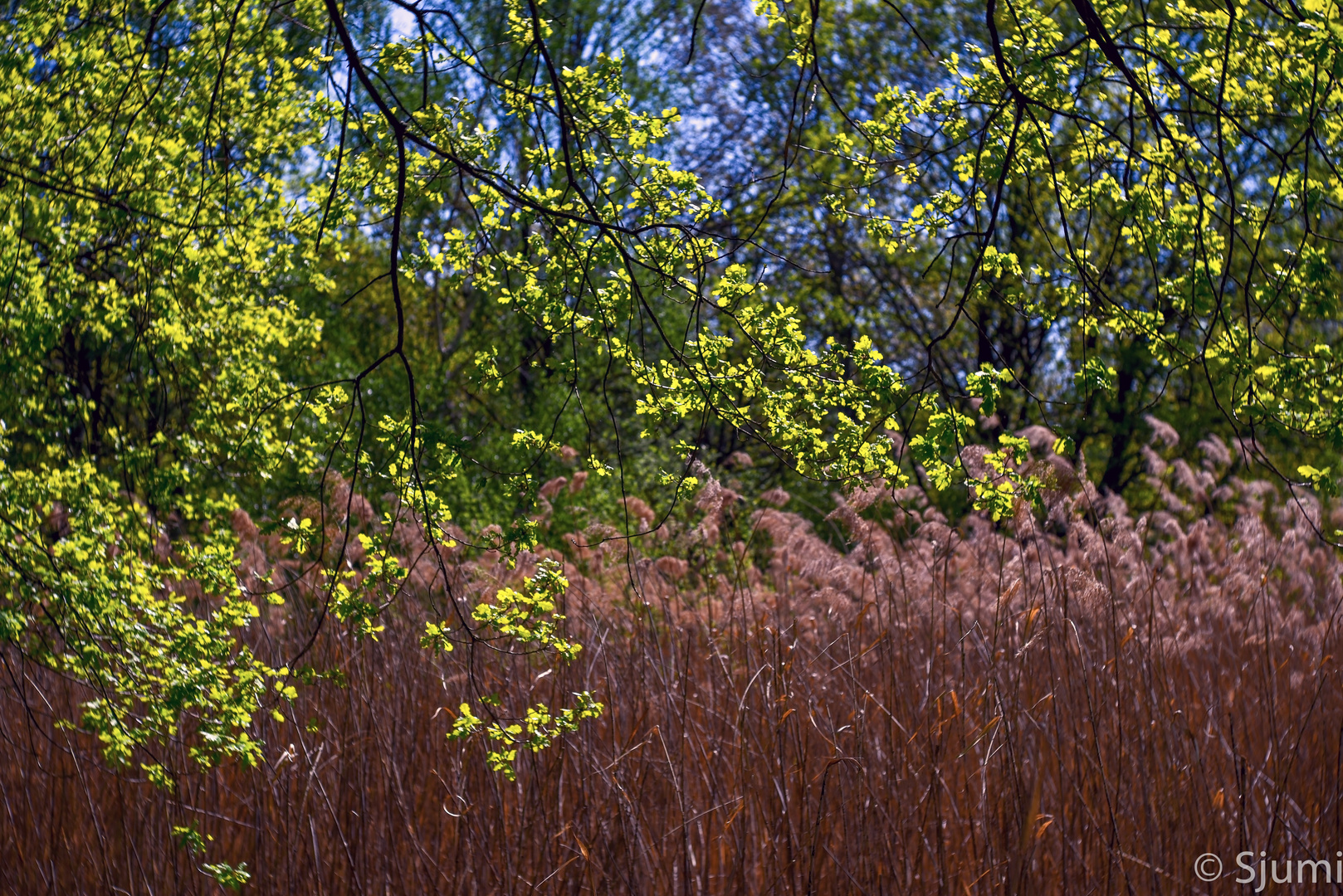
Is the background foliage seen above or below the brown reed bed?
above

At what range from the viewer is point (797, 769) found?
355 cm

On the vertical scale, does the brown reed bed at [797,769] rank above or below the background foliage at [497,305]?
below

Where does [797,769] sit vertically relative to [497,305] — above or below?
below

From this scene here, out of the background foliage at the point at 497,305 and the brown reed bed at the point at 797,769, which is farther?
the brown reed bed at the point at 797,769

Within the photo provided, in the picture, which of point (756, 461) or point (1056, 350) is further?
point (756, 461)

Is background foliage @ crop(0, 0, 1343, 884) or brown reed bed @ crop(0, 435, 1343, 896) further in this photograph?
brown reed bed @ crop(0, 435, 1343, 896)

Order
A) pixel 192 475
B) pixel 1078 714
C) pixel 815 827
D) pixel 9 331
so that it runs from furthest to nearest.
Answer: pixel 192 475 < pixel 9 331 < pixel 1078 714 < pixel 815 827

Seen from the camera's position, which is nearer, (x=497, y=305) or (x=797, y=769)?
(x=797, y=769)

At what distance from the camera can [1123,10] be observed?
3.37 metres

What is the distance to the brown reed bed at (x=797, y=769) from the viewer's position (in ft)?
11.1

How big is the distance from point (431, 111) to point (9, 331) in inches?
102

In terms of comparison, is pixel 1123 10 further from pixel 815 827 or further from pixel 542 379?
pixel 542 379

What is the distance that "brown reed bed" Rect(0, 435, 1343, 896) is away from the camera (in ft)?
11.1

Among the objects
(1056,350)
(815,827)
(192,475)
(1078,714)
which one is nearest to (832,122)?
(1056,350)
